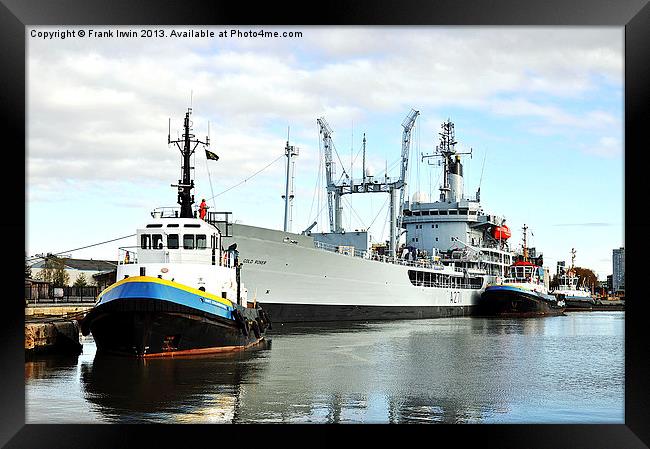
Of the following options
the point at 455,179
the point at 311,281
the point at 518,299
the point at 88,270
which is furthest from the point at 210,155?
the point at 455,179

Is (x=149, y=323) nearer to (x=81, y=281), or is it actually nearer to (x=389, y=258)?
(x=81, y=281)

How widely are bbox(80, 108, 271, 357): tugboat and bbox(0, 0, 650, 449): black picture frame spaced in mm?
7378

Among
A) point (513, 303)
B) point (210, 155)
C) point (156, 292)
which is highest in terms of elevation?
point (210, 155)

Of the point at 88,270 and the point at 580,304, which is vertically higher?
the point at 88,270

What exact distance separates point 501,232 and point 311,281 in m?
24.6

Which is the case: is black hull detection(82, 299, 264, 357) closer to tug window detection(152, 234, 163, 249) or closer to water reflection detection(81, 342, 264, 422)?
water reflection detection(81, 342, 264, 422)

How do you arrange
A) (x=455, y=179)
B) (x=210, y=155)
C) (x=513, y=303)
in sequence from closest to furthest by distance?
1. (x=210, y=155)
2. (x=513, y=303)
3. (x=455, y=179)

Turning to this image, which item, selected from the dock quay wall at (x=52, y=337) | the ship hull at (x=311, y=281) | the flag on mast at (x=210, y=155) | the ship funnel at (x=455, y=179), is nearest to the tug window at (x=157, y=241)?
the flag on mast at (x=210, y=155)

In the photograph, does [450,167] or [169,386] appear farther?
[450,167]

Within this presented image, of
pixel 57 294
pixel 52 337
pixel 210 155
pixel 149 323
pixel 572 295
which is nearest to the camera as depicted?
pixel 149 323

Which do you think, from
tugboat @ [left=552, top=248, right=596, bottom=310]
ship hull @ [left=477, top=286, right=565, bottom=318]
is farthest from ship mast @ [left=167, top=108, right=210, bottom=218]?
tugboat @ [left=552, top=248, right=596, bottom=310]

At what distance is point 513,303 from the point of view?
42.3 m

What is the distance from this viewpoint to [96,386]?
11.9 meters

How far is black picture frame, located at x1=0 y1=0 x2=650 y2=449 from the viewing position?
265 inches
